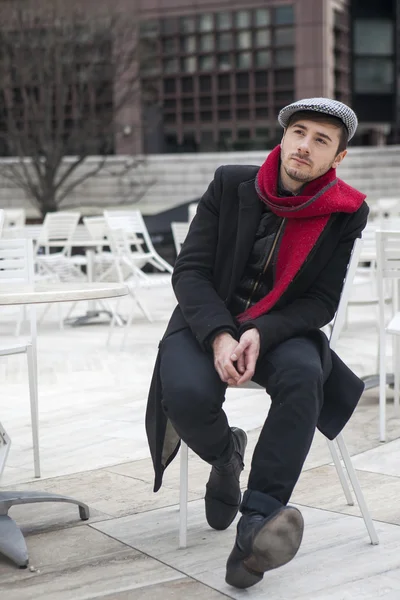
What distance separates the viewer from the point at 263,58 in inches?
875

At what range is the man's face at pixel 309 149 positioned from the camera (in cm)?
247

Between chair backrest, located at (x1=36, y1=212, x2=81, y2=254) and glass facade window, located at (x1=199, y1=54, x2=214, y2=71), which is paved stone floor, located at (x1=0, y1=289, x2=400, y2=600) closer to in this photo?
chair backrest, located at (x1=36, y1=212, x2=81, y2=254)

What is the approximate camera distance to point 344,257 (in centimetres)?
256

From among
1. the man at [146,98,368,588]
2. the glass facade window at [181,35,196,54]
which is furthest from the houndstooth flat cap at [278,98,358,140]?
the glass facade window at [181,35,196,54]

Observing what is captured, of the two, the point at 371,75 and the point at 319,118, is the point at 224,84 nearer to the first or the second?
the point at 371,75

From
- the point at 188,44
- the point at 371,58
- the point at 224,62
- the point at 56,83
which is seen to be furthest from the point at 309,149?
the point at 371,58

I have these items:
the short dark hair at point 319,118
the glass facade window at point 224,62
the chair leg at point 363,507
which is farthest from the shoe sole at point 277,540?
the glass facade window at point 224,62

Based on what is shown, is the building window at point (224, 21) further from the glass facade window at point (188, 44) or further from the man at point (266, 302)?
the man at point (266, 302)

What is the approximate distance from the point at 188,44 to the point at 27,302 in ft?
68.9

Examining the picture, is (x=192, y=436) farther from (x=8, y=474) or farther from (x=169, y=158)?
(x=169, y=158)

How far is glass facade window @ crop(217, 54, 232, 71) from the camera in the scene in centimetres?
2209

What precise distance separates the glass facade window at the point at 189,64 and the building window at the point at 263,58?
1314mm

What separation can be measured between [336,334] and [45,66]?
1689 cm

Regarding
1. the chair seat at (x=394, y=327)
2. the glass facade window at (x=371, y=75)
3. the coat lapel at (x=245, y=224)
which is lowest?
the glass facade window at (x=371, y=75)
